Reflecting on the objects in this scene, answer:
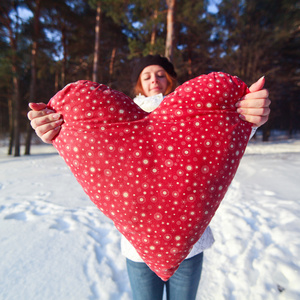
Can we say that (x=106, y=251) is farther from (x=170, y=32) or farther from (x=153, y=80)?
(x=170, y=32)

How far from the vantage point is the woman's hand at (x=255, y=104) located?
644mm

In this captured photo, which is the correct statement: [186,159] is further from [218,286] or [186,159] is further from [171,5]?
[171,5]

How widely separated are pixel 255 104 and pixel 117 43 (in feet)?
44.0

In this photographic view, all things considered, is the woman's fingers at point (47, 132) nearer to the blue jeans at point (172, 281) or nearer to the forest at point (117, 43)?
the blue jeans at point (172, 281)

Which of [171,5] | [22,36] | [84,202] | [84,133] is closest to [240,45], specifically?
[171,5]

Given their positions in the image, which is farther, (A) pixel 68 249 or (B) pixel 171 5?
(B) pixel 171 5

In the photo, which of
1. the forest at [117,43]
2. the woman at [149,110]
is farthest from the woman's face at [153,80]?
the forest at [117,43]

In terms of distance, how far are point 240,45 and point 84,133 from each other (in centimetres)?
1504

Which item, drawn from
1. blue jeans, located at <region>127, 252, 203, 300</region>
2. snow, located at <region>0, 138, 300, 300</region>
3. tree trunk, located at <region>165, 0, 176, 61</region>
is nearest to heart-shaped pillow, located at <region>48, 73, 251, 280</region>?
blue jeans, located at <region>127, 252, 203, 300</region>

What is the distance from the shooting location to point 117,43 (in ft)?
38.7

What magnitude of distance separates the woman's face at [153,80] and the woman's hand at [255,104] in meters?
0.55

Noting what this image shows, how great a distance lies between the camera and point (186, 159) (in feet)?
2.07

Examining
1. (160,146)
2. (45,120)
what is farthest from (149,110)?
Answer: (45,120)

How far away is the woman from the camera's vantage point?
658 millimetres
